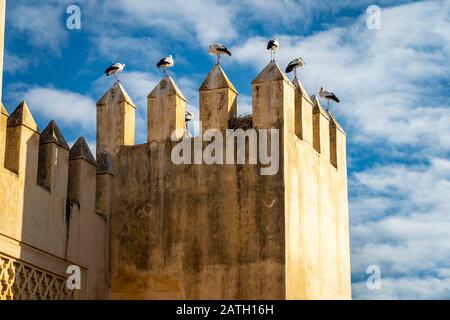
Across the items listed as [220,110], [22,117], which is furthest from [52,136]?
[220,110]

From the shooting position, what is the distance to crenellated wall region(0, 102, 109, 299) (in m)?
15.9

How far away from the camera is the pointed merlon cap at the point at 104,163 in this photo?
59.7ft

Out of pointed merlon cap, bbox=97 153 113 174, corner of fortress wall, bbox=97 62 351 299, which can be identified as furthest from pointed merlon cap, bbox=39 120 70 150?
corner of fortress wall, bbox=97 62 351 299

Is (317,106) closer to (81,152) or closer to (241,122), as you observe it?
(241,122)

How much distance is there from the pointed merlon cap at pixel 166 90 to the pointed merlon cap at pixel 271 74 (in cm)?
139

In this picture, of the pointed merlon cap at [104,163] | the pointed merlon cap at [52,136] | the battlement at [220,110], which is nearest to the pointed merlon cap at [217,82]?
the battlement at [220,110]

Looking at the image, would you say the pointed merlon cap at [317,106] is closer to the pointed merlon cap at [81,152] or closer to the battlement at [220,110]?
the battlement at [220,110]

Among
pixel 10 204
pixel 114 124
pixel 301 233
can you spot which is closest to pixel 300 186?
pixel 301 233

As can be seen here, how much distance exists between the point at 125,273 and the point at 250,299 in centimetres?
221

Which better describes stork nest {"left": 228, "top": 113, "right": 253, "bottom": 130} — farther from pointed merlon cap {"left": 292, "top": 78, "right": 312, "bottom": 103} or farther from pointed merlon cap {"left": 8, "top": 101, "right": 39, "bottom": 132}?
pointed merlon cap {"left": 8, "top": 101, "right": 39, "bottom": 132}

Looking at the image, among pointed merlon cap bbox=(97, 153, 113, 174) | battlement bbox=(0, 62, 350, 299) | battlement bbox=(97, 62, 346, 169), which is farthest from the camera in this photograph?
pointed merlon cap bbox=(97, 153, 113, 174)

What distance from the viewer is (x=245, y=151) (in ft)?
57.1

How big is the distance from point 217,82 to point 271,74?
0.91m

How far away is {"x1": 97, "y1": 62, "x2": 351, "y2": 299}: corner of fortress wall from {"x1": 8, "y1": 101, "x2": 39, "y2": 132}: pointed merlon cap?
2.06 metres
